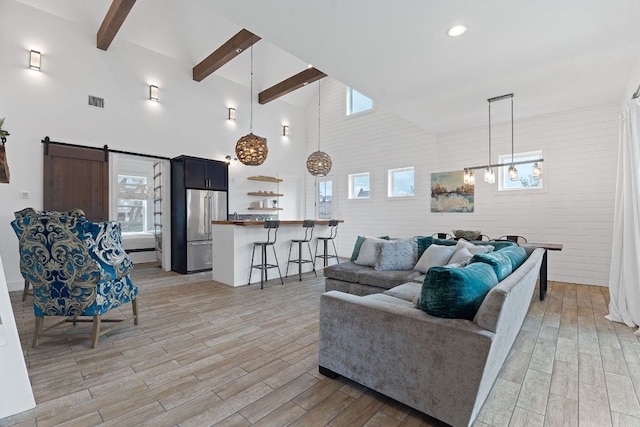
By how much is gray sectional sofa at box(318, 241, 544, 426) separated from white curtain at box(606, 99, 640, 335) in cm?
191

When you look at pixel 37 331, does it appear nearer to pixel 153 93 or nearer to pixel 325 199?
pixel 153 93

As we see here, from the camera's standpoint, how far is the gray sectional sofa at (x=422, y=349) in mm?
1501

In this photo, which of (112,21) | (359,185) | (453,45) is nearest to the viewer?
(453,45)

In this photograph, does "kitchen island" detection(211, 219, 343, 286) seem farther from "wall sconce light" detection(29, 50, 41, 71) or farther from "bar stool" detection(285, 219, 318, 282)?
"wall sconce light" detection(29, 50, 41, 71)

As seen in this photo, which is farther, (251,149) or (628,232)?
(251,149)

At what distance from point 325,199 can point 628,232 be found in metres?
6.28

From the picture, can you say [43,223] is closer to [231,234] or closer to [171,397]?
[171,397]

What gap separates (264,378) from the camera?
2.12 meters

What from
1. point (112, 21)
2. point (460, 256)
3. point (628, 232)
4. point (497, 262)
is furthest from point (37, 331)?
point (628, 232)

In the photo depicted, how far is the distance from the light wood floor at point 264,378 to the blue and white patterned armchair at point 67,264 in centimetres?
37

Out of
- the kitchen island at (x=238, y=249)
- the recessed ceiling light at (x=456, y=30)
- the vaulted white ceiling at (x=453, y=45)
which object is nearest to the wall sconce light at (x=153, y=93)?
the vaulted white ceiling at (x=453, y=45)

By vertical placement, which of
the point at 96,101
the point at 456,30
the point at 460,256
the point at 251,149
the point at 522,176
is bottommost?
the point at 460,256

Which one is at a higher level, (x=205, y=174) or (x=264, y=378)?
(x=205, y=174)

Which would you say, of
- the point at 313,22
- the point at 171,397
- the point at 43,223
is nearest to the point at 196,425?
the point at 171,397
